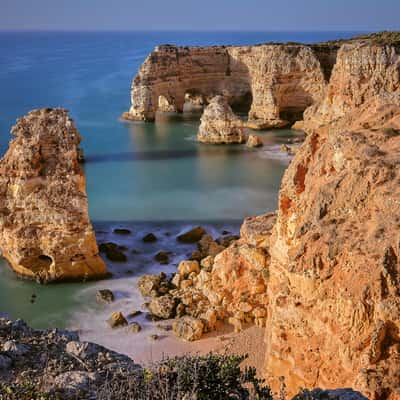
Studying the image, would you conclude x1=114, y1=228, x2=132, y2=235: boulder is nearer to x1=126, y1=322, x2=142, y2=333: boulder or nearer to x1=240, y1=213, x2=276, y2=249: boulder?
x1=240, y1=213, x2=276, y2=249: boulder

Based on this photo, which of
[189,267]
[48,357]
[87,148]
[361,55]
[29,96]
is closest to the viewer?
[48,357]

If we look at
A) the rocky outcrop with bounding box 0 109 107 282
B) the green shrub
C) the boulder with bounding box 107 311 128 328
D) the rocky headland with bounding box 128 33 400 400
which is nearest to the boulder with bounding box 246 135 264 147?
the rocky outcrop with bounding box 0 109 107 282

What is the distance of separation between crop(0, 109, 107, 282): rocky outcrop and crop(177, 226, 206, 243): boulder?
376cm

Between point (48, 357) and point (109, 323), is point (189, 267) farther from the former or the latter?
point (48, 357)

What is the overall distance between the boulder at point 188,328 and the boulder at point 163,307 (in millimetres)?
697

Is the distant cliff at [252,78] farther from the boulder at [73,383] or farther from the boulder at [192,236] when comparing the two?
the boulder at [73,383]

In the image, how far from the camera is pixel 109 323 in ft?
42.3

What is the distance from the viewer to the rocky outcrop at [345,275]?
250 inches

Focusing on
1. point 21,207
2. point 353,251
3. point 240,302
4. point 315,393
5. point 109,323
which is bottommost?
point 109,323

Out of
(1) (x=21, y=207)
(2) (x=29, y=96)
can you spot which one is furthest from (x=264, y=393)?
(2) (x=29, y=96)

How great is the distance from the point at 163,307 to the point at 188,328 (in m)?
1.24

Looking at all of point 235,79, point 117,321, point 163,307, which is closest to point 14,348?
point 117,321

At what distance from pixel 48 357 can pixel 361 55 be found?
91.9 ft

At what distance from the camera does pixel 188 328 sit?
11.8m
